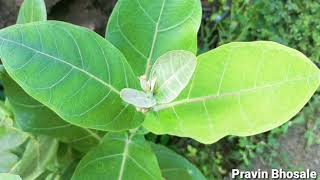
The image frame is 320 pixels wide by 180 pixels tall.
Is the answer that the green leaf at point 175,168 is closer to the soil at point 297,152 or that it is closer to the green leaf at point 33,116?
the green leaf at point 33,116

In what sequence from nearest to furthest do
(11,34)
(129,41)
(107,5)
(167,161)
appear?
(11,34) < (129,41) < (167,161) < (107,5)

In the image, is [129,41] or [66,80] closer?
[66,80]

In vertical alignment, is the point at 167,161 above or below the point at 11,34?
below

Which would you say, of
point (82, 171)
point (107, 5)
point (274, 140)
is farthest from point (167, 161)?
point (274, 140)

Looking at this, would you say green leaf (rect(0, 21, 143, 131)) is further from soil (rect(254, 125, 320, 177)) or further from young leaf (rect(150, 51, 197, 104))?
soil (rect(254, 125, 320, 177))

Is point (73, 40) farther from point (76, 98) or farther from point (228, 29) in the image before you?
point (228, 29)

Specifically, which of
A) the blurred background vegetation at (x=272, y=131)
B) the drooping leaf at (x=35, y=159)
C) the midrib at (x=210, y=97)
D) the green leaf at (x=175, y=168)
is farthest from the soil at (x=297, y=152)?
the midrib at (x=210, y=97)

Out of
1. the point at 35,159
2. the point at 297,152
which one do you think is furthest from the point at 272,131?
the point at 35,159

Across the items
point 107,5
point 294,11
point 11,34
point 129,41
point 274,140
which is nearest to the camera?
point 11,34
